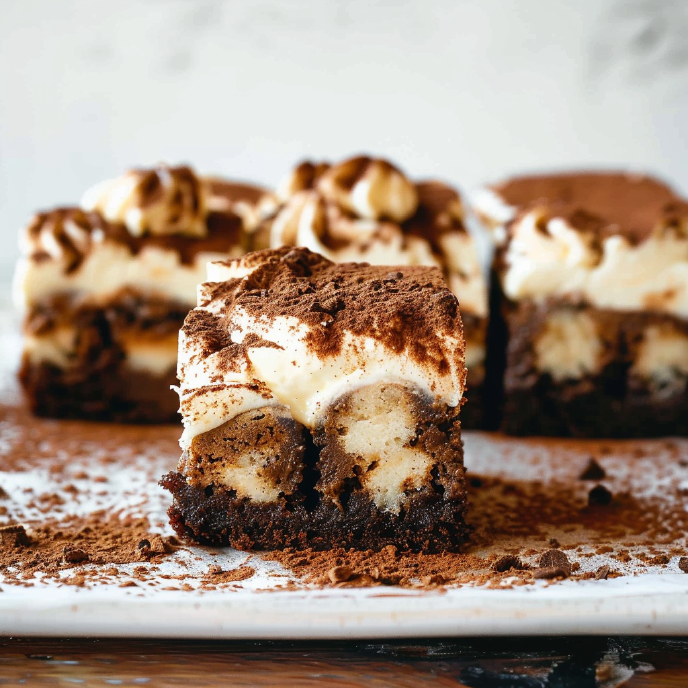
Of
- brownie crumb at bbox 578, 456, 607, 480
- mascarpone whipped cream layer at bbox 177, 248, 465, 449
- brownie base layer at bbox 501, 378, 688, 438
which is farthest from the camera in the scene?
brownie base layer at bbox 501, 378, 688, 438

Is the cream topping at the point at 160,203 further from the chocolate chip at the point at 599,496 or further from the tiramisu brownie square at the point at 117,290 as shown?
the chocolate chip at the point at 599,496

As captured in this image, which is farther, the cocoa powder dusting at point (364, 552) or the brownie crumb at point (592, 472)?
the brownie crumb at point (592, 472)

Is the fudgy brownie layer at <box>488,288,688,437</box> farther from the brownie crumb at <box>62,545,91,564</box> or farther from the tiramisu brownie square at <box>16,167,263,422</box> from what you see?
the brownie crumb at <box>62,545,91,564</box>

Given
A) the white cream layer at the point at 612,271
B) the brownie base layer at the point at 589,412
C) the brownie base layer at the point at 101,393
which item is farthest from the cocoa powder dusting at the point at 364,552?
the white cream layer at the point at 612,271

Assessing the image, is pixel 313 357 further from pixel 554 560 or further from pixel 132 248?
pixel 132 248

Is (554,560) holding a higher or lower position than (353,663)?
higher

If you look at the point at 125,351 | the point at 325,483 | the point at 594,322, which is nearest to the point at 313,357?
the point at 325,483

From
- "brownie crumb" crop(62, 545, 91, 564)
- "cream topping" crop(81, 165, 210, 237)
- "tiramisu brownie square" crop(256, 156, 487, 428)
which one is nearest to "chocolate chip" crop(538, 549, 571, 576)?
"brownie crumb" crop(62, 545, 91, 564)
